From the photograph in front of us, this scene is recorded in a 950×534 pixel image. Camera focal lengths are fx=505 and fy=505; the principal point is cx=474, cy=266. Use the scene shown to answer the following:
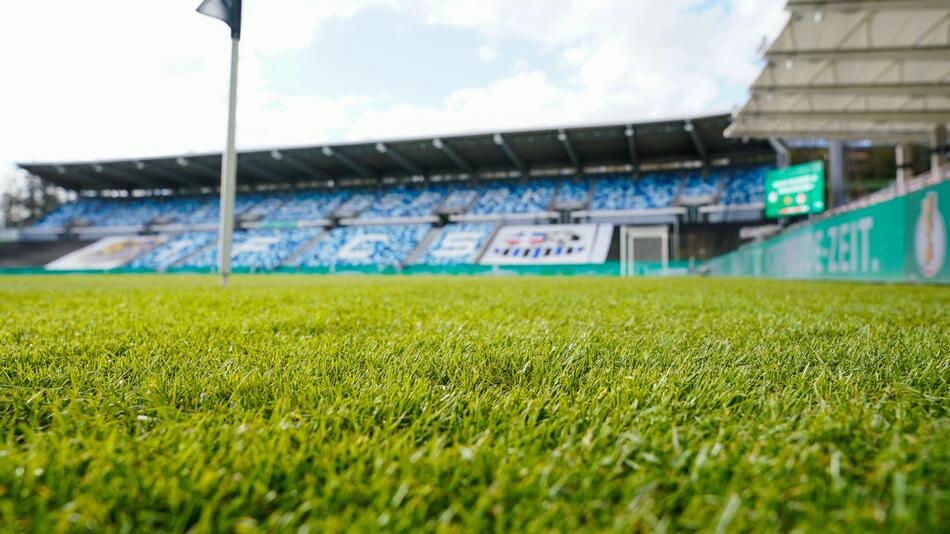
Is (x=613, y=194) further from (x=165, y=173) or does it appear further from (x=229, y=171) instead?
(x=165, y=173)

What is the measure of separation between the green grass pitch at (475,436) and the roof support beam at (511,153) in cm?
2944

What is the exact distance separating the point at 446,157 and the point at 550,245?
386 inches

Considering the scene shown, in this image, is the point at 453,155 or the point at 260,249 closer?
the point at 453,155

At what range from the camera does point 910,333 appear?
2137 millimetres

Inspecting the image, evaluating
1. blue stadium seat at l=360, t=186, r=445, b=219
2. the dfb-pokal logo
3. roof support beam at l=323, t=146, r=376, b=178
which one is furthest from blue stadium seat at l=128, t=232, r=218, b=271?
the dfb-pokal logo

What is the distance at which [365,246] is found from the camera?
32656mm

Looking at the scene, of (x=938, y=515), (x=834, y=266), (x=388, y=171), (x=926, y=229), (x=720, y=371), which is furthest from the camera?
(x=388, y=171)

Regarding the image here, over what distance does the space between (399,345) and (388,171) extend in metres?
36.6

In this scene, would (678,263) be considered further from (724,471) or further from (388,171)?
(724,471)

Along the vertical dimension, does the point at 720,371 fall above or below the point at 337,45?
below

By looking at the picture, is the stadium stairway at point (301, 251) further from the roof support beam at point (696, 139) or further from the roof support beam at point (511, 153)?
the roof support beam at point (696, 139)

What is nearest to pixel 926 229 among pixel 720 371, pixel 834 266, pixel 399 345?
pixel 834 266

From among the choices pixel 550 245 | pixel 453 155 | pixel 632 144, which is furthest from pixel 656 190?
pixel 453 155

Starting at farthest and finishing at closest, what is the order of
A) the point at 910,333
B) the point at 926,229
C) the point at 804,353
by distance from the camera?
the point at 926,229, the point at 910,333, the point at 804,353
